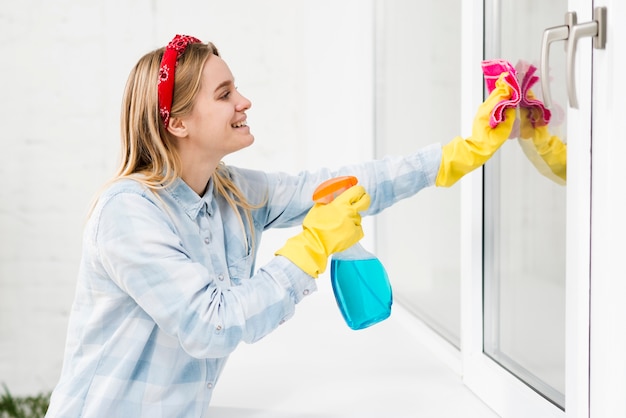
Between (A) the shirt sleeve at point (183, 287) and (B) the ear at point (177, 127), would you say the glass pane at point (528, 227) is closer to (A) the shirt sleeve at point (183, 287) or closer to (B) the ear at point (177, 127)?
→ (A) the shirt sleeve at point (183, 287)

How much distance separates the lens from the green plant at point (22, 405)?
253cm

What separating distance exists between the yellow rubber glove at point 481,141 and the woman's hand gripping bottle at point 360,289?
0.20m

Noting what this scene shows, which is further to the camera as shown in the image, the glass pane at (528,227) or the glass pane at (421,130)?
the glass pane at (421,130)

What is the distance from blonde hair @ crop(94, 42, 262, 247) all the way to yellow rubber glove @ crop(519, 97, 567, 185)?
540mm

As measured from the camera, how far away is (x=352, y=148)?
235 centimetres

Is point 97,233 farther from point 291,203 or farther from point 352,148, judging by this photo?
point 352,148

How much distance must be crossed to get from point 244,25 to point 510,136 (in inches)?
56.0

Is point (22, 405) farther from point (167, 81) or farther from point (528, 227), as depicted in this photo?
point (528, 227)

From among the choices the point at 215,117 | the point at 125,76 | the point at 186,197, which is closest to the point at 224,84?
the point at 215,117

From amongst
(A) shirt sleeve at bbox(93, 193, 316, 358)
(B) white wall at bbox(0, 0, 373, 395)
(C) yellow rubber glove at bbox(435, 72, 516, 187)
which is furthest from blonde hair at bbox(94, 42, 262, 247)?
(B) white wall at bbox(0, 0, 373, 395)

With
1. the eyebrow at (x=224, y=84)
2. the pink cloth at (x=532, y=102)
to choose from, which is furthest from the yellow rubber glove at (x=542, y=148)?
the eyebrow at (x=224, y=84)

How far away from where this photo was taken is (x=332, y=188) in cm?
113

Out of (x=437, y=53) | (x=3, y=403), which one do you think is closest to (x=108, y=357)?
(x=437, y=53)

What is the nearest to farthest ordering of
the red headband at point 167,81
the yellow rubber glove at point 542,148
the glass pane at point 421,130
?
the yellow rubber glove at point 542,148, the red headband at point 167,81, the glass pane at point 421,130
